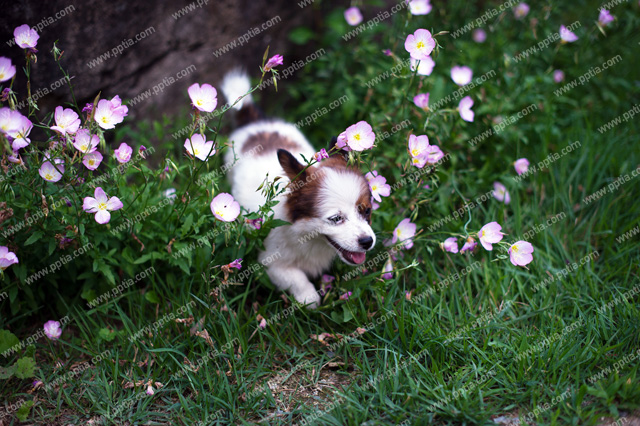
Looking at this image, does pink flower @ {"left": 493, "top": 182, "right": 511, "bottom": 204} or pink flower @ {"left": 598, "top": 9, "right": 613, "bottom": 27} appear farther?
pink flower @ {"left": 493, "top": 182, "right": 511, "bottom": 204}

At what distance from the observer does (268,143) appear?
3359 millimetres

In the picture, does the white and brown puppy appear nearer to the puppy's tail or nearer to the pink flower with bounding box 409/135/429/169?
the pink flower with bounding box 409/135/429/169

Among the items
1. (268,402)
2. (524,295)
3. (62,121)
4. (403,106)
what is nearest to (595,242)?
(524,295)

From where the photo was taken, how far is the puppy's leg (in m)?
2.78

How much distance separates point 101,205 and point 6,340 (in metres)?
0.89

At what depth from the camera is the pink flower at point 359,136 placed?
2.30 metres

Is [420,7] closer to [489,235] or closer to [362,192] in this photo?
[362,192]

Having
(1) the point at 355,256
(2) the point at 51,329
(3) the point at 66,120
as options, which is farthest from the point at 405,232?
(2) the point at 51,329

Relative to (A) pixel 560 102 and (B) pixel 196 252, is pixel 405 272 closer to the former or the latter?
(B) pixel 196 252

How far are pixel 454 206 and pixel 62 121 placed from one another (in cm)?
231

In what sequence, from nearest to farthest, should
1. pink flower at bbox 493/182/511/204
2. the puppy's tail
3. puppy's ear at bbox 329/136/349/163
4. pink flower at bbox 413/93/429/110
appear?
puppy's ear at bbox 329/136/349/163, pink flower at bbox 413/93/429/110, pink flower at bbox 493/182/511/204, the puppy's tail

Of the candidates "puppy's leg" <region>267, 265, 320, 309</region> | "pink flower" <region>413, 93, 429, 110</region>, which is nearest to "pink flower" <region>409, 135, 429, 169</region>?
"pink flower" <region>413, 93, 429, 110</region>

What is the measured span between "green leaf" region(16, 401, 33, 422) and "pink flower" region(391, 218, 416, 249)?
6.44ft

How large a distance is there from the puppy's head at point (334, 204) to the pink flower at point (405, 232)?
0.27 meters
